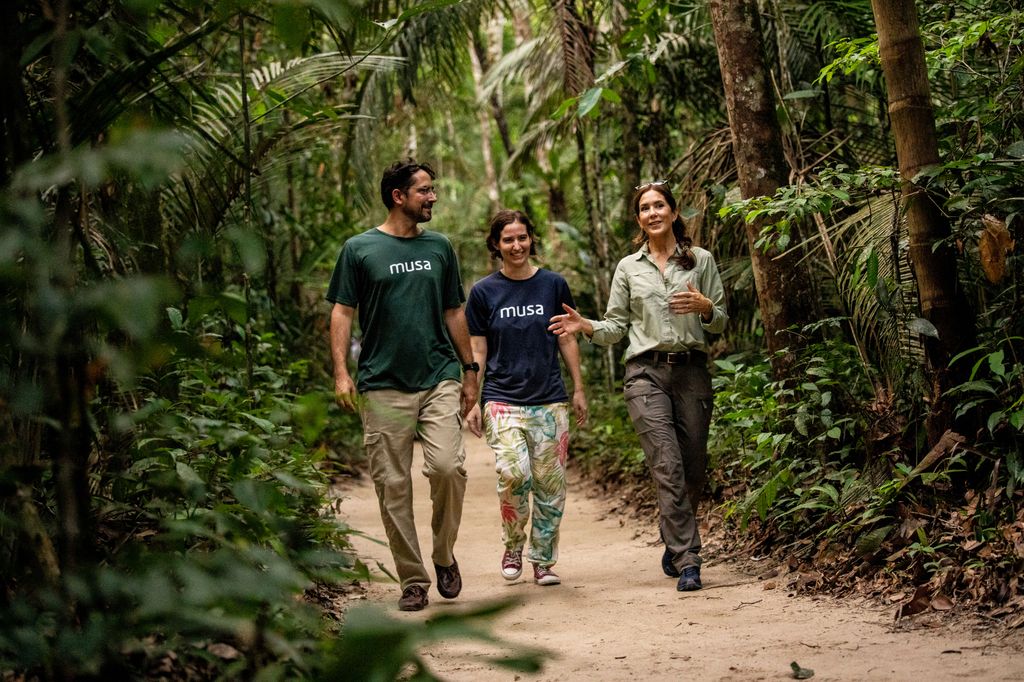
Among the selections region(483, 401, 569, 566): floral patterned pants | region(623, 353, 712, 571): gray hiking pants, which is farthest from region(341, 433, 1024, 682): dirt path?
region(623, 353, 712, 571): gray hiking pants

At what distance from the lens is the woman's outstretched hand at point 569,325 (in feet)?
20.5

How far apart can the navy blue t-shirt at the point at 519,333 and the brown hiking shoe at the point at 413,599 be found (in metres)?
1.34

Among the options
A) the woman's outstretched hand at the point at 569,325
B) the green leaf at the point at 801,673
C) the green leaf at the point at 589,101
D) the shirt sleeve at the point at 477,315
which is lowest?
the green leaf at the point at 801,673

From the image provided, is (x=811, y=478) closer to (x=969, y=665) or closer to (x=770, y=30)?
(x=969, y=665)

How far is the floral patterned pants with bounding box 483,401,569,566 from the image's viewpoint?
20.8ft

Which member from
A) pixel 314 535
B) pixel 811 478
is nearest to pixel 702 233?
pixel 811 478

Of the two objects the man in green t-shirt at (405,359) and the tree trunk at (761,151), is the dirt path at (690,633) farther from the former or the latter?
the tree trunk at (761,151)

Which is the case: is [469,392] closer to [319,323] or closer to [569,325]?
[569,325]

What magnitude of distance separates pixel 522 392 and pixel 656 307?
100cm

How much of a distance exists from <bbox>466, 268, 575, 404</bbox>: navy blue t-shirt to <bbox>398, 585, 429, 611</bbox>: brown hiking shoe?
134 centimetres

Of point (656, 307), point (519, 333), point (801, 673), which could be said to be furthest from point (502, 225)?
point (801, 673)

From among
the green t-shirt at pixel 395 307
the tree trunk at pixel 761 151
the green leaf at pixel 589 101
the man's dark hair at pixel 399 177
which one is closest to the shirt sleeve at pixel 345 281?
the green t-shirt at pixel 395 307

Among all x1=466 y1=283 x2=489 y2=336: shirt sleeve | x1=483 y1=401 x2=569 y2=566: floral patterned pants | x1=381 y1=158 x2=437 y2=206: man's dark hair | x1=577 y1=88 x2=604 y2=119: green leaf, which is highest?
x1=577 y1=88 x2=604 y2=119: green leaf

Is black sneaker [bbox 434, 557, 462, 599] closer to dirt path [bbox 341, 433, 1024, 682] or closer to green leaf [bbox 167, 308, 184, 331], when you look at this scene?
dirt path [bbox 341, 433, 1024, 682]
